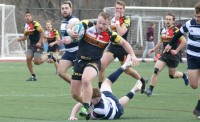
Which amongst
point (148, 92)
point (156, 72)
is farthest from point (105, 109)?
point (156, 72)

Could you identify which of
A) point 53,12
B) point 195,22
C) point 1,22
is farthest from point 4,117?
point 53,12

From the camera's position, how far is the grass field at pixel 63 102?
1399 cm

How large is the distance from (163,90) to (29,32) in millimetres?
6395

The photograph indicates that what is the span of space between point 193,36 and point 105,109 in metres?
2.42

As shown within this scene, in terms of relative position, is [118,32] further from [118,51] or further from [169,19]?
[169,19]

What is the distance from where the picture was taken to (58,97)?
18.3m

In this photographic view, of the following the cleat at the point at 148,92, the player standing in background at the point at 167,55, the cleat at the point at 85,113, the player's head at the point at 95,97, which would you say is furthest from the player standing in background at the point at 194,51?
the player standing in background at the point at 167,55

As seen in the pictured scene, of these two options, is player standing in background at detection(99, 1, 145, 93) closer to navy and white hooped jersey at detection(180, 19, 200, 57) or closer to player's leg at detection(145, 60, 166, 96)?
player's leg at detection(145, 60, 166, 96)

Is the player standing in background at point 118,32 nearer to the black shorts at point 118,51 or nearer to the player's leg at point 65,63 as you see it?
the black shorts at point 118,51

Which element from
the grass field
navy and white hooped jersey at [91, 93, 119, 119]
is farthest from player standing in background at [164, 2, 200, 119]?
navy and white hooped jersey at [91, 93, 119, 119]

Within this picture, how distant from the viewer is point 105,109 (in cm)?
1338

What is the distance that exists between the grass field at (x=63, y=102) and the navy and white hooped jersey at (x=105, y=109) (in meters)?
0.31

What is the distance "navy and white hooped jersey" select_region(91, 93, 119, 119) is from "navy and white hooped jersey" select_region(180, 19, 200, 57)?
6.68 feet

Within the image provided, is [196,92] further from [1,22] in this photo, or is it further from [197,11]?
[1,22]
